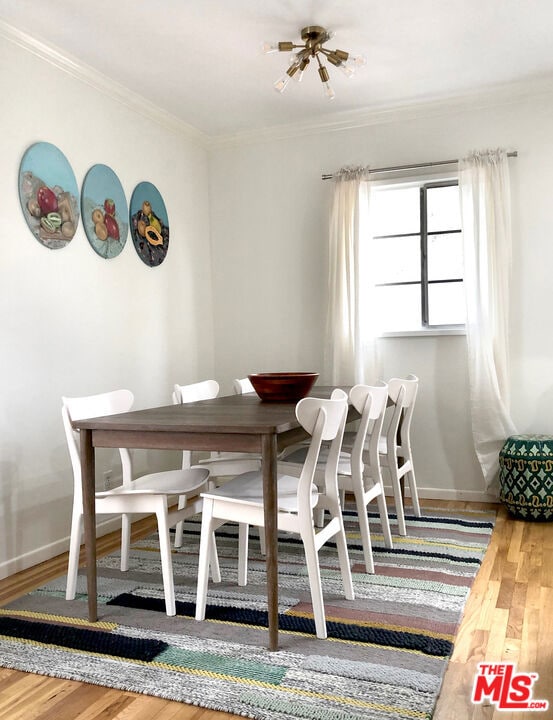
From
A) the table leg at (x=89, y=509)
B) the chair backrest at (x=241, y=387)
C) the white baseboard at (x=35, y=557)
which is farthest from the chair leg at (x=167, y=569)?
the chair backrest at (x=241, y=387)

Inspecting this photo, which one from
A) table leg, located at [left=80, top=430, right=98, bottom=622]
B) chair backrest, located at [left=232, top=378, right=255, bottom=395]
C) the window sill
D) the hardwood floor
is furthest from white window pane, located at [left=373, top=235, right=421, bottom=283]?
table leg, located at [left=80, top=430, right=98, bottom=622]

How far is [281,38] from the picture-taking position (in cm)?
347

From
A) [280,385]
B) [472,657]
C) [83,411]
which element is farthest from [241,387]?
[472,657]

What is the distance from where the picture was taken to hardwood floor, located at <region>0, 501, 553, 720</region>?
190 centimetres

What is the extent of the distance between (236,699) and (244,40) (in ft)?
10.2

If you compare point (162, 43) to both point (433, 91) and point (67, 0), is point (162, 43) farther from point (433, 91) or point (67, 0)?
point (433, 91)

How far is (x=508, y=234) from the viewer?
13.8 feet

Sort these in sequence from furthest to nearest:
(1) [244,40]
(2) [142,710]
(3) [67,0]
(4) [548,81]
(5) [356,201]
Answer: (5) [356,201]
(4) [548,81]
(1) [244,40]
(3) [67,0]
(2) [142,710]

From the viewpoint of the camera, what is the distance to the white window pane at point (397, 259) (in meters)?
4.66

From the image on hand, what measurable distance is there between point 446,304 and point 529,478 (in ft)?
4.43

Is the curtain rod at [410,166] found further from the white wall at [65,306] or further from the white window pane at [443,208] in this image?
the white wall at [65,306]

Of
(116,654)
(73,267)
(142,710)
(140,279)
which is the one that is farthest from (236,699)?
(140,279)

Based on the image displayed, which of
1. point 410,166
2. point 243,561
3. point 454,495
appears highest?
point 410,166

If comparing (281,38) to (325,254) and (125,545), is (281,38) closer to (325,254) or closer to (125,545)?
(325,254)
